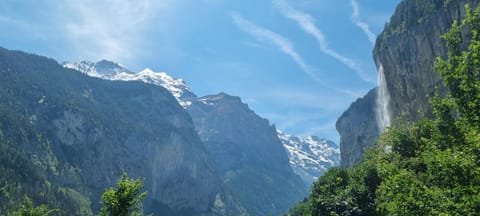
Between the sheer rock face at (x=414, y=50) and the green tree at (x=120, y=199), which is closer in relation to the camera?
the green tree at (x=120, y=199)

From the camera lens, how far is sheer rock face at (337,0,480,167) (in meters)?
103

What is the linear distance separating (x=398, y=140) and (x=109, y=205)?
1229 inches

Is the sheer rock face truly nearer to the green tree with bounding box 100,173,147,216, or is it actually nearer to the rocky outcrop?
the rocky outcrop

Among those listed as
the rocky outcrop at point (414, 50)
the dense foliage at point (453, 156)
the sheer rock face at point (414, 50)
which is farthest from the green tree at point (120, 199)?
the rocky outcrop at point (414, 50)

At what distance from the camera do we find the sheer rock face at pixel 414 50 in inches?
4072

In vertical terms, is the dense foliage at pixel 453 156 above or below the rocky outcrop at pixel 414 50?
below

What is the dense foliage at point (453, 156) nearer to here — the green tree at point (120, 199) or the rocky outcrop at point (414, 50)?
the green tree at point (120, 199)

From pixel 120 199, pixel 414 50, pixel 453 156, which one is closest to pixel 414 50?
pixel 414 50

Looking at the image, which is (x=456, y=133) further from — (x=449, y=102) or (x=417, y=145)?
(x=417, y=145)

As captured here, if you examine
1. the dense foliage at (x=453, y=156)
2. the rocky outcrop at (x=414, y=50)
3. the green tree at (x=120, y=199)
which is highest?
the rocky outcrop at (x=414, y=50)

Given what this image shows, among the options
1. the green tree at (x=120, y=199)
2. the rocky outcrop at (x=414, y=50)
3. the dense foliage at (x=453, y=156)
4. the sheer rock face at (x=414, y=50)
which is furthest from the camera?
the sheer rock face at (x=414, y=50)

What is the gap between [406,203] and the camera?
19.7 m

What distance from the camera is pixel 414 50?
121250 mm

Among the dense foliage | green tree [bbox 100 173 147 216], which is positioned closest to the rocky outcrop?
the dense foliage
